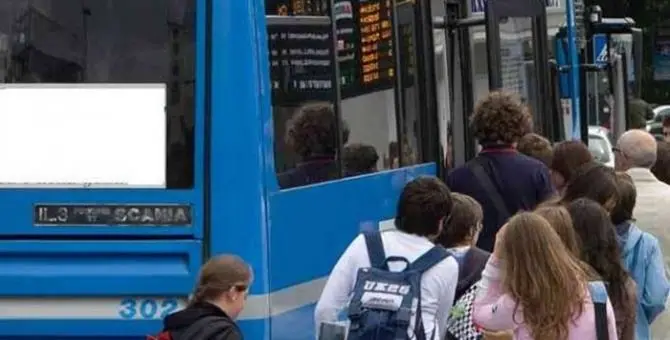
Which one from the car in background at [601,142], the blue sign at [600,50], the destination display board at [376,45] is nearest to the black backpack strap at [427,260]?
the destination display board at [376,45]

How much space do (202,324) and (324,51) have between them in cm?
168

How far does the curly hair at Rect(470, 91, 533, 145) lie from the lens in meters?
7.54

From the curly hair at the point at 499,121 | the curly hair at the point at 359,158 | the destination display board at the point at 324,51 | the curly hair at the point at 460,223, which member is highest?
the destination display board at the point at 324,51

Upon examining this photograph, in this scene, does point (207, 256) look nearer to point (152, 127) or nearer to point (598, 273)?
point (152, 127)

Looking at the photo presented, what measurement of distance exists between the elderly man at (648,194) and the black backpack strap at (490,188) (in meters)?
0.70

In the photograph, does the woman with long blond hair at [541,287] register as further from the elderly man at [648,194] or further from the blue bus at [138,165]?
the elderly man at [648,194]

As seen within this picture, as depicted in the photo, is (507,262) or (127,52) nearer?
(507,262)

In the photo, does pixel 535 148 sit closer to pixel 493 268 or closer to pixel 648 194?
pixel 648 194

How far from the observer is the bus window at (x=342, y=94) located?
600 cm

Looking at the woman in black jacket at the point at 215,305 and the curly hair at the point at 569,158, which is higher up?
the curly hair at the point at 569,158

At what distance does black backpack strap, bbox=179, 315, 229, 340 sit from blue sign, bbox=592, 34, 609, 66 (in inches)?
361

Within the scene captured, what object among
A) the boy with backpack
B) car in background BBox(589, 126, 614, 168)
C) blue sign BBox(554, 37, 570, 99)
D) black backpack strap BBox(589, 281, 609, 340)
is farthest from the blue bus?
car in background BBox(589, 126, 614, 168)

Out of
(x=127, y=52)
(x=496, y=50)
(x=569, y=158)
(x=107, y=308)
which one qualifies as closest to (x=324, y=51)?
(x=127, y=52)

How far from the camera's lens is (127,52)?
5.80 metres
